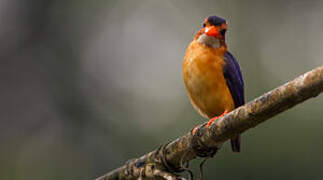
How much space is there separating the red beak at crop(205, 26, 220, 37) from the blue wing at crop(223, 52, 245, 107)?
0.20 metres

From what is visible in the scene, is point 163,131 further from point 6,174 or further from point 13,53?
point 13,53

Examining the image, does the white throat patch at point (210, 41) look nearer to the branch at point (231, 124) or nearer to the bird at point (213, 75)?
the bird at point (213, 75)

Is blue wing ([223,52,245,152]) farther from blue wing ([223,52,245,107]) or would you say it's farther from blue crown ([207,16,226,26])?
blue crown ([207,16,226,26])

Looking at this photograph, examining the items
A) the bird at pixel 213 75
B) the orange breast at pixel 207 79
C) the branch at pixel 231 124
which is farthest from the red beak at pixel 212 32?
the branch at pixel 231 124

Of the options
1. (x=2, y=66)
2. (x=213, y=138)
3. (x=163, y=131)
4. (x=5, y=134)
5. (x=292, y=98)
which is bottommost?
(x=292, y=98)

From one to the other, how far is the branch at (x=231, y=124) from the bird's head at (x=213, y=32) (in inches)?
57.7

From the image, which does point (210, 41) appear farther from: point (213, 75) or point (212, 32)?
point (213, 75)

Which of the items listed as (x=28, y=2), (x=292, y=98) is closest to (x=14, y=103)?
(x=28, y=2)

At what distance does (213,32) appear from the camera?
459 centimetres

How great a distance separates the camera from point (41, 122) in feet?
30.3

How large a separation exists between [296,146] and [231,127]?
396 cm

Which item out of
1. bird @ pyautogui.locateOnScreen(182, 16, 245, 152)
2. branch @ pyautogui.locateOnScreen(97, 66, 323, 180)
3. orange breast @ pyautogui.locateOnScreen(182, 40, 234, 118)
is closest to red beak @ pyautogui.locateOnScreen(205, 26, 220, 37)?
bird @ pyautogui.locateOnScreen(182, 16, 245, 152)

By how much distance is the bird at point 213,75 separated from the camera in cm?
436

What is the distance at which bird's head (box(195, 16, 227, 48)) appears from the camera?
181 inches
